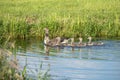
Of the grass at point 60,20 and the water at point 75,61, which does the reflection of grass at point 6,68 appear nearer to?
the water at point 75,61

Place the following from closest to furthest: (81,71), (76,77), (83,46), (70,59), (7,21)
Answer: (76,77) → (81,71) → (70,59) → (83,46) → (7,21)

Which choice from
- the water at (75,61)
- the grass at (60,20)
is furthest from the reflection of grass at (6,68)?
the grass at (60,20)

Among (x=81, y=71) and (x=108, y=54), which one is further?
(x=108, y=54)

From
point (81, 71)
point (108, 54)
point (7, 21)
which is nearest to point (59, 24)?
point (7, 21)

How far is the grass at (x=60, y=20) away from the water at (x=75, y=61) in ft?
5.39

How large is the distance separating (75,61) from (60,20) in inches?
280

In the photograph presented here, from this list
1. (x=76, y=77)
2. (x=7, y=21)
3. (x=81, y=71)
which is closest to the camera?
(x=76, y=77)

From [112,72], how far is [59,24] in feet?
27.6

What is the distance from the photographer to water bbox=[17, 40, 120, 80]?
15.2 metres

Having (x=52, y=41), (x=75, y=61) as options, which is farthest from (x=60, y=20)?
(x=75, y=61)

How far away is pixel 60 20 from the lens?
80.6ft

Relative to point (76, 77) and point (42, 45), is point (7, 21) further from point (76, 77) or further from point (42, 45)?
point (76, 77)

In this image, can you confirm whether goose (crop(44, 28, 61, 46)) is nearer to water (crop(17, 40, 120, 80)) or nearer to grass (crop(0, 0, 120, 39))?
water (crop(17, 40, 120, 80))

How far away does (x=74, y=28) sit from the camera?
77.9 ft
